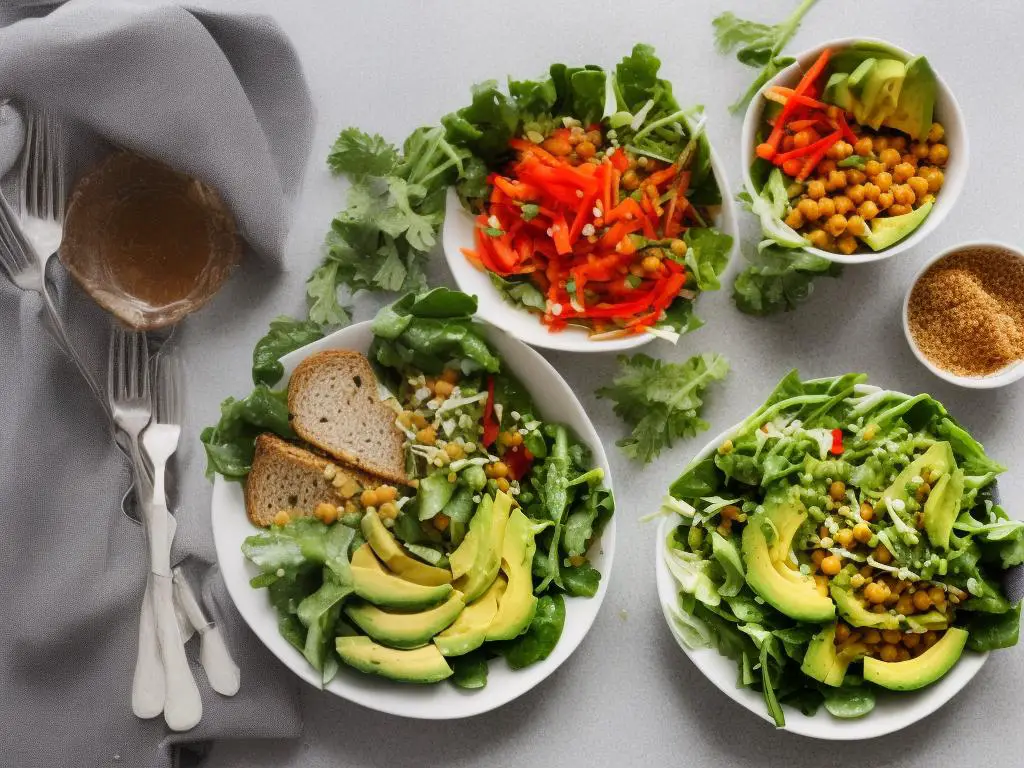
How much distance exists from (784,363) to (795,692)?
0.87 metres

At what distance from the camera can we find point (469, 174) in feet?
8.35

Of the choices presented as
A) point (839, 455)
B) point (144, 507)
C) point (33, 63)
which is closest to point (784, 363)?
point (839, 455)

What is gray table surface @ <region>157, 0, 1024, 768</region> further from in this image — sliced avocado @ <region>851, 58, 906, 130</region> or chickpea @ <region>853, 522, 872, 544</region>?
chickpea @ <region>853, 522, 872, 544</region>

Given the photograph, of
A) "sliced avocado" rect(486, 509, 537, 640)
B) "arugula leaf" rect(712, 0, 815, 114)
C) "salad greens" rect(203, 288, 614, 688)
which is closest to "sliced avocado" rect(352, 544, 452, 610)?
"salad greens" rect(203, 288, 614, 688)

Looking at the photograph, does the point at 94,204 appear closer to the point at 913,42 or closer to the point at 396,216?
the point at 396,216

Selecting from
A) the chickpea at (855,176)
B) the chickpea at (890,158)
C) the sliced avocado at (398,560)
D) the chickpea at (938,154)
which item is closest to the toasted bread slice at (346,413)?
the sliced avocado at (398,560)

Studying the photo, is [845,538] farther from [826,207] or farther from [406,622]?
[406,622]

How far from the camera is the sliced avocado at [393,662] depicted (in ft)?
7.54

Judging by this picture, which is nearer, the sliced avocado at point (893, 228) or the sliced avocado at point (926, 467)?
the sliced avocado at point (926, 467)

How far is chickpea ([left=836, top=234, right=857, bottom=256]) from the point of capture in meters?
2.50

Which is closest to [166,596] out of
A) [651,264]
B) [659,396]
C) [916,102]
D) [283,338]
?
[283,338]

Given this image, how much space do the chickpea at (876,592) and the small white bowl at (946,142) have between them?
797 mm

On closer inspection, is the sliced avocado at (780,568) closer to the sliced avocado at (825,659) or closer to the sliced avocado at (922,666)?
the sliced avocado at (825,659)

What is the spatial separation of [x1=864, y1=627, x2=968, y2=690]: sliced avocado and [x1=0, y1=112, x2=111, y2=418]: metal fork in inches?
84.6
